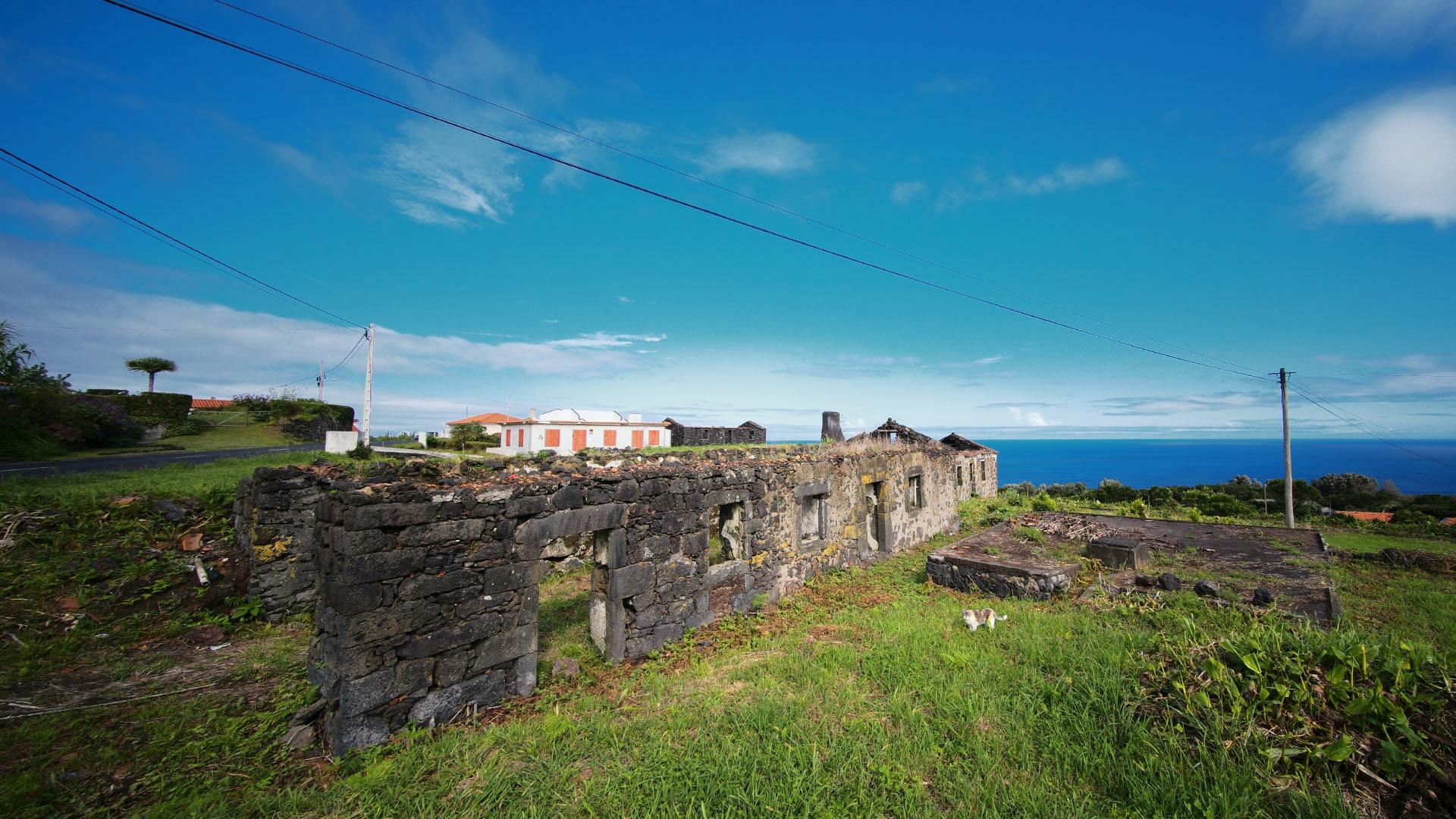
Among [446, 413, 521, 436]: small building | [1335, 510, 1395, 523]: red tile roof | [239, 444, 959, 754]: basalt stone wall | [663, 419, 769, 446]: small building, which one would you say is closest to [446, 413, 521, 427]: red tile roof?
[446, 413, 521, 436]: small building

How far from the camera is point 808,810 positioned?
3578mm

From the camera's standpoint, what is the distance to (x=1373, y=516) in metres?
22.5

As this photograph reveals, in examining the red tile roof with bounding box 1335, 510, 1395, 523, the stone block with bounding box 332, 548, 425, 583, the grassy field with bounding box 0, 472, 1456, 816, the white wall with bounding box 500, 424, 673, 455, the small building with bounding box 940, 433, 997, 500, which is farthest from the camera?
the white wall with bounding box 500, 424, 673, 455

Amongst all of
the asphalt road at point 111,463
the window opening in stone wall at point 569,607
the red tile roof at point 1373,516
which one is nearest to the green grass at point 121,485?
the asphalt road at point 111,463

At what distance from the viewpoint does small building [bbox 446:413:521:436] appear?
29.5 m

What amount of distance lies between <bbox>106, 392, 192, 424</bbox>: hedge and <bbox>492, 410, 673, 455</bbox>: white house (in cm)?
1253

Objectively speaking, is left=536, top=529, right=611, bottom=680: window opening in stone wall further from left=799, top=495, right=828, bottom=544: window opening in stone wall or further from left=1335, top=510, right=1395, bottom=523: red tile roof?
left=1335, top=510, right=1395, bottom=523: red tile roof

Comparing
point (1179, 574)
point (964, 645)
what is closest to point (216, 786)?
point (964, 645)

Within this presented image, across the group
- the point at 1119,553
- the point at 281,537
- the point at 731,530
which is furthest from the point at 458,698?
the point at 1119,553

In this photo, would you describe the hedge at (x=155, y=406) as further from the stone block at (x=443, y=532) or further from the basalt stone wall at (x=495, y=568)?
the stone block at (x=443, y=532)

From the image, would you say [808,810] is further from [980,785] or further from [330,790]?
[330,790]

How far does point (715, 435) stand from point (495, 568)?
2043cm

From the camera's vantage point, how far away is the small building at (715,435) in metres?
25.6

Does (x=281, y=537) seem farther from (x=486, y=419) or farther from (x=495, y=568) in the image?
(x=486, y=419)
